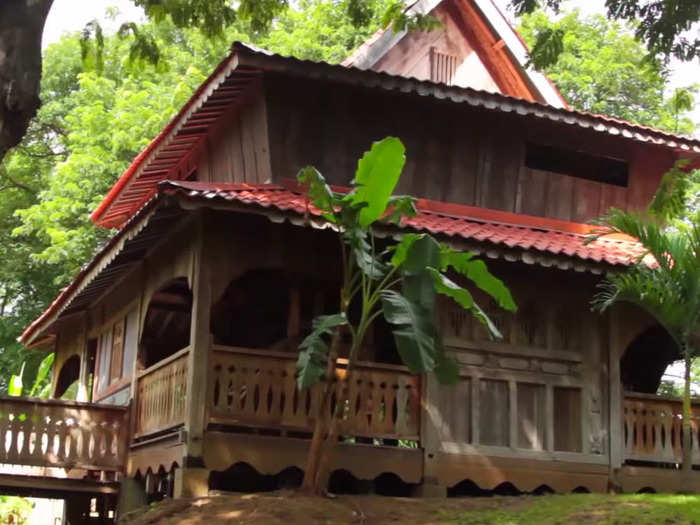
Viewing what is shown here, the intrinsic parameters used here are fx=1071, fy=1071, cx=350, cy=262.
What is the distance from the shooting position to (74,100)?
103 ft

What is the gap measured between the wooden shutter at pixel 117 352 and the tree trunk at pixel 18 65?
30.9 ft

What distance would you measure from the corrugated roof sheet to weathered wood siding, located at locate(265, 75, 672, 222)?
1.95 ft

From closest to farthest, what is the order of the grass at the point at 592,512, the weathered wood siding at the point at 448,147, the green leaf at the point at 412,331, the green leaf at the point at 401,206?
the grass at the point at 592,512 < the green leaf at the point at 412,331 < the green leaf at the point at 401,206 < the weathered wood siding at the point at 448,147

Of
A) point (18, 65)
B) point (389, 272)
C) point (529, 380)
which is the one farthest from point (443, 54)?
point (18, 65)

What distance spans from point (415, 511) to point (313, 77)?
539 centimetres

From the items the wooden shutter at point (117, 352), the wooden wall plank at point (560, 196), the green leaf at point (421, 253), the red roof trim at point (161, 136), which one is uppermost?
the red roof trim at point (161, 136)

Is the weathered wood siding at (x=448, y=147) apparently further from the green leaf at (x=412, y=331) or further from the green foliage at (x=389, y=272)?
the green leaf at (x=412, y=331)

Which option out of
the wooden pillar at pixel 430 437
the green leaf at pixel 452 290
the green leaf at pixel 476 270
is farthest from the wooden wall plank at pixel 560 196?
the green leaf at pixel 452 290

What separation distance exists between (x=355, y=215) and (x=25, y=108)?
14.7 feet

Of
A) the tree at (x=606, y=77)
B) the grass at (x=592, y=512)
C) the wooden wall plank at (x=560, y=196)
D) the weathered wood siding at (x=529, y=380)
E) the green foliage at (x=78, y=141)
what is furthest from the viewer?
the tree at (x=606, y=77)

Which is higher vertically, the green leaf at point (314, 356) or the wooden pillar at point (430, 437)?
the green leaf at point (314, 356)

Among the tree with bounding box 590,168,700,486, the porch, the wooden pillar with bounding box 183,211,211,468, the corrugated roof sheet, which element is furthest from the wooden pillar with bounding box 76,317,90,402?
the tree with bounding box 590,168,700,486

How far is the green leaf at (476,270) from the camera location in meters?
10.7

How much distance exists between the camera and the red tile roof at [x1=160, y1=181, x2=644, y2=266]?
1111 cm
